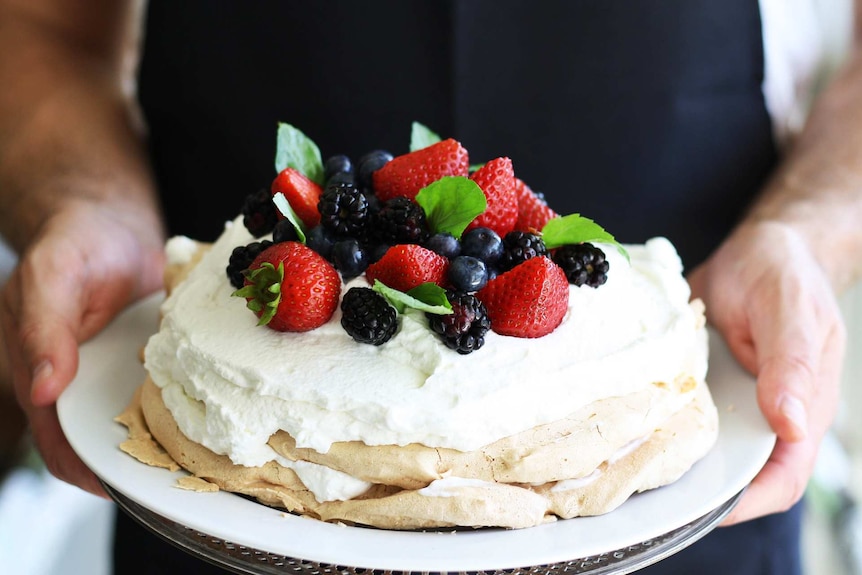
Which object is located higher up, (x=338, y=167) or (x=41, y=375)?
(x=338, y=167)

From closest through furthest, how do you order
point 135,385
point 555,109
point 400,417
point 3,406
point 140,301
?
point 400,417
point 135,385
point 140,301
point 555,109
point 3,406

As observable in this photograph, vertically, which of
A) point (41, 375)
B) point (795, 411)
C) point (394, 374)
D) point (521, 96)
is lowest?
point (41, 375)

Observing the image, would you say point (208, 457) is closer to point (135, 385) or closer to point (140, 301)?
point (135, 385)

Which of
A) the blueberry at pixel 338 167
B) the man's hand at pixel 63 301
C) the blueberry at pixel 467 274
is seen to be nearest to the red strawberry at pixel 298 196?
the blueberry at pixel 338 167

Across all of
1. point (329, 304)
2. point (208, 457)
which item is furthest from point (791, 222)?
point (208, 457)

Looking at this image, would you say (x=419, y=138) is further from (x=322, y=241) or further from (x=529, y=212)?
(x=322, y=241)

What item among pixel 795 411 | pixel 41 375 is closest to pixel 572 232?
pixel 795 411

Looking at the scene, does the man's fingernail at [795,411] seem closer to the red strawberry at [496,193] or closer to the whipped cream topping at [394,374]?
the whipped cream topping at [394,374]
